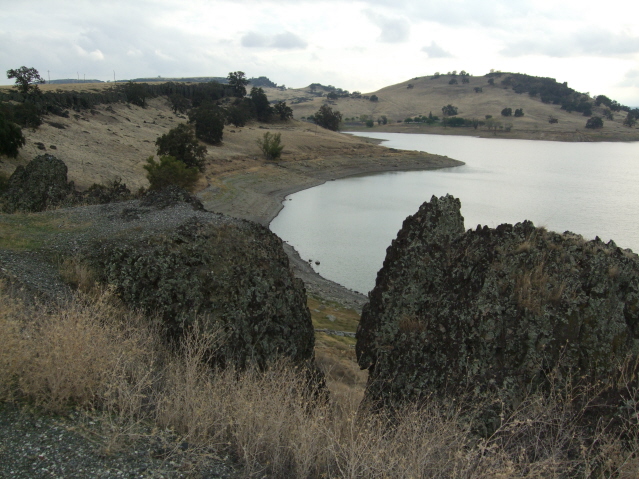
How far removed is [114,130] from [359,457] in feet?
170

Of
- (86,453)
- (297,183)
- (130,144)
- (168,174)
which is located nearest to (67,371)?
(86,453)

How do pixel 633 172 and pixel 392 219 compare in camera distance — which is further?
pixel 633 172

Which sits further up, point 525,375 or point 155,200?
point 155,200

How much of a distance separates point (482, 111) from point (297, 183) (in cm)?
12586

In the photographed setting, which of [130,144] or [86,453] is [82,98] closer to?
[130,144]

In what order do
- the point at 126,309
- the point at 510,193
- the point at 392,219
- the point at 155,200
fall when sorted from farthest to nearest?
the point at 510,193
the point at 392,219
the point at 155,200
the point at 126,309

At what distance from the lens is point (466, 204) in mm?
42094

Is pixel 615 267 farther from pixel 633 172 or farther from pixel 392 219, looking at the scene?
pixel 633 172

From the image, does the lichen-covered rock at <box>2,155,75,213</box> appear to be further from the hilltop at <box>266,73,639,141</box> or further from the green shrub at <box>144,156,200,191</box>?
the hilltop at <box>266,73,639,141</box>

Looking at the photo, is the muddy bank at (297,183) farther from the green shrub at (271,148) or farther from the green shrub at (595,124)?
the green shrub at (595,124)

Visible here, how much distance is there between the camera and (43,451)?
159 inches

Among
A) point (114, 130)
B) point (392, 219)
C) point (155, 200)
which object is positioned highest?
point (114, 130)

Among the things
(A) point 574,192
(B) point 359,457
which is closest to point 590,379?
(B) point 359,457

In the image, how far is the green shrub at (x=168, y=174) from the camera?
3162 centimetres
